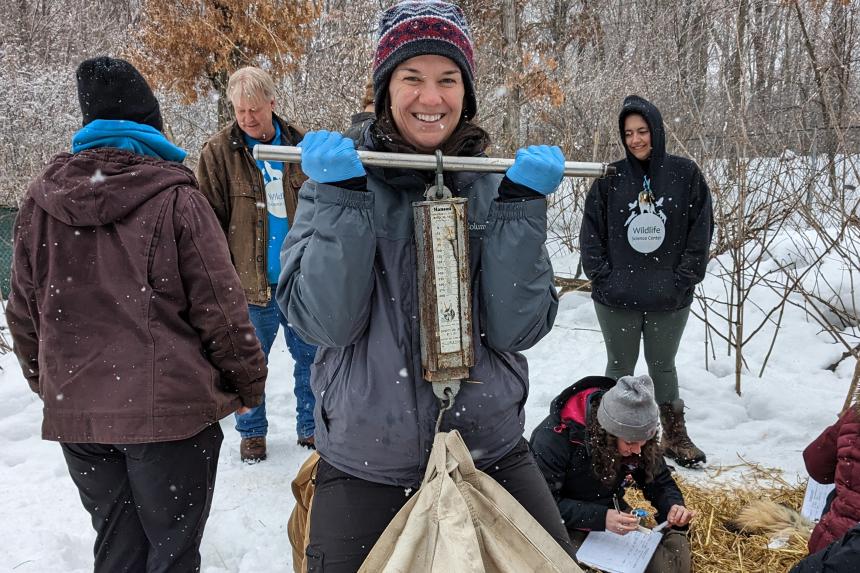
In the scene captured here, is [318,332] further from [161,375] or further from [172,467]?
[172,467]

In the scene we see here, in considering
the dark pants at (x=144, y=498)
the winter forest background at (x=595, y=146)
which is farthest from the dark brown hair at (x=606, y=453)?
the dark pants at (x=144, y=498)

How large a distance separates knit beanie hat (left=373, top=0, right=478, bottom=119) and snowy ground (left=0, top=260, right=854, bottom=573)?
224 cm

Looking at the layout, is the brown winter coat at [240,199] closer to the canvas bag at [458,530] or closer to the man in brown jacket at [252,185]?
the man in brown jacket at [252,185]

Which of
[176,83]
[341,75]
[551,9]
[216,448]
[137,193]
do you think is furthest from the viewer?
[551,9]

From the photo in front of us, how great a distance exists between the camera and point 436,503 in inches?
53.7

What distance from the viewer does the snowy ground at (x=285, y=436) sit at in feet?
9.44

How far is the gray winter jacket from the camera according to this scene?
145cm

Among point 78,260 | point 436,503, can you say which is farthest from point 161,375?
point 436,503

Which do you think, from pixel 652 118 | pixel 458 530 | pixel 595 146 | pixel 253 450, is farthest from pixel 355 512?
pixel 595 146

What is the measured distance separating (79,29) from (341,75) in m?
11.2

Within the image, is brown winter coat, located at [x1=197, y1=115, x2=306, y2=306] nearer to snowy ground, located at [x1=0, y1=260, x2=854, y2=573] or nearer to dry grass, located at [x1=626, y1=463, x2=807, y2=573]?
snowy ground, located at [x1=0, y1=260, x2=854, y2=573]

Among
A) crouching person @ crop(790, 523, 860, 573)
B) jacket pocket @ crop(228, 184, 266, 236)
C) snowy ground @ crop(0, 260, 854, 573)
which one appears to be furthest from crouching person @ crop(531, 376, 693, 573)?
jacket pocket @ crop(228, 184, 266, 236)

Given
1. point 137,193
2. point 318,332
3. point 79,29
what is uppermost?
point 79,29

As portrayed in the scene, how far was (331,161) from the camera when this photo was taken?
1431 mm
